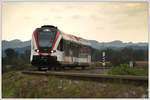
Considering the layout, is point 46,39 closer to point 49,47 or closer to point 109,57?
→ point 49,47

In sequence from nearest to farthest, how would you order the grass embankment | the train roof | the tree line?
the grass embankment → the tree line → the train roof

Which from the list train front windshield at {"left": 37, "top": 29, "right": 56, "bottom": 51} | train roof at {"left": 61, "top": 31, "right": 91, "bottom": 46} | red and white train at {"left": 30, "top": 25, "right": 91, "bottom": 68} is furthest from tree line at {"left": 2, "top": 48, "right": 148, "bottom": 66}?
train roof at {"left": 61, "top": 31, "right": 91, "bottom": 46}

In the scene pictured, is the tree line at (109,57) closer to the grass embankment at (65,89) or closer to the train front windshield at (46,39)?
the train front windshield at (46,39)

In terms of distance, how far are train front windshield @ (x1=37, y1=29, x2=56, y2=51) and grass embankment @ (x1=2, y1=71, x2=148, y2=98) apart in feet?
11.9

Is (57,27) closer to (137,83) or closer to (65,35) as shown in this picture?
(65,35)

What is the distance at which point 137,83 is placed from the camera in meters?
8.71

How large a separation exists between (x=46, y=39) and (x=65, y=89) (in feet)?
20.0

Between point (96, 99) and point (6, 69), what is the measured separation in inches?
272

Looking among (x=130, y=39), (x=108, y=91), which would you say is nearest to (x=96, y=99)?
(x=108, y=91)

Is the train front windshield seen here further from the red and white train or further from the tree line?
the tree line

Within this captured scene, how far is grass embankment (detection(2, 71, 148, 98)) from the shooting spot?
8266 mm

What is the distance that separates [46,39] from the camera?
1482 cm

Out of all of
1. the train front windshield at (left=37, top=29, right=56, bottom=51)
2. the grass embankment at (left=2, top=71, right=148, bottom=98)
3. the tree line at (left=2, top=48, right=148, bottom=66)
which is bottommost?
the grass embankment at (left=2, top=71, right=148, bottom=98)

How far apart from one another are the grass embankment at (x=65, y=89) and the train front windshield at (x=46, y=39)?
3.62m
